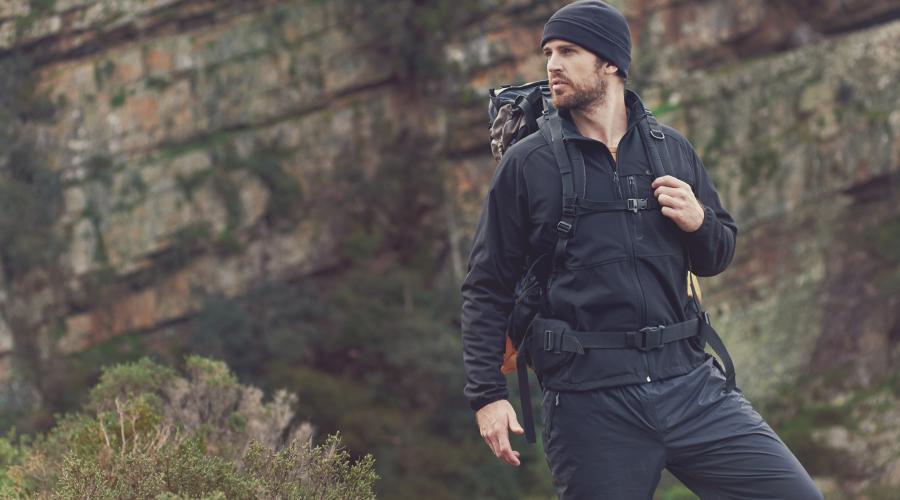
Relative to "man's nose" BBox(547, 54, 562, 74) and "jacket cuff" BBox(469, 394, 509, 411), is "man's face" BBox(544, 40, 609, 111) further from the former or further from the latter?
"jacket cuff" BBox(469, 394, 509, 411)

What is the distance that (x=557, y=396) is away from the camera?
4.92 metres

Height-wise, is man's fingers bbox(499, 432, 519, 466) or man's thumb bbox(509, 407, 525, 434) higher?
man's thumb bbox(509, 407, 525, 434)

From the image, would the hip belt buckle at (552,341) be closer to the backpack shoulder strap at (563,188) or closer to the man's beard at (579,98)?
the backpack shoulder strap at (563,188)

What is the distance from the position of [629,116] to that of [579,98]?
0.23 m

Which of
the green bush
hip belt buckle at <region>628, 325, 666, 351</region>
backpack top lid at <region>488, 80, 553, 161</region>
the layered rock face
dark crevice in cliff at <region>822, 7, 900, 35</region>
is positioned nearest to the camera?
hip belt buckle at <region>628, 325, 666, 351</region>

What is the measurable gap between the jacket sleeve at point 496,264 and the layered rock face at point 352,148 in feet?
95.7

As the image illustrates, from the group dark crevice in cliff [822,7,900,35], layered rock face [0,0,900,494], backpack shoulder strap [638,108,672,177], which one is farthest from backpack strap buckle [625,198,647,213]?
dark crevice in cliff [822,7,900,35]

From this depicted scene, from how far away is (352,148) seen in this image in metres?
37.0

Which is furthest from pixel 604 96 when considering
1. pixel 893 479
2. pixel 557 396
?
pixel 893 479

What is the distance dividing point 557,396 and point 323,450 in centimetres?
118

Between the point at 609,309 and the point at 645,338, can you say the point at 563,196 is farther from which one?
the point at 645,338

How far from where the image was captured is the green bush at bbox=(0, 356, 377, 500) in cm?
545

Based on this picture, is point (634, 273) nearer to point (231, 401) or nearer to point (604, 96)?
point (604, 96)

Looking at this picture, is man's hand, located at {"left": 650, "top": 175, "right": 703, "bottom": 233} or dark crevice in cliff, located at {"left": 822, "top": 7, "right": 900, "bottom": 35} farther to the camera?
dark crevice in cliff, located at {"left": 822, "top": 7, "right": 900, "bottom": 35}
